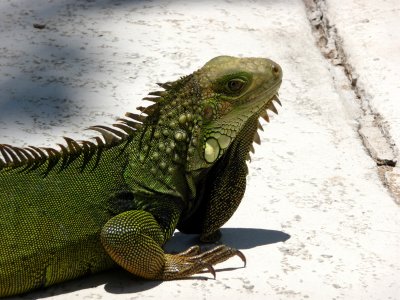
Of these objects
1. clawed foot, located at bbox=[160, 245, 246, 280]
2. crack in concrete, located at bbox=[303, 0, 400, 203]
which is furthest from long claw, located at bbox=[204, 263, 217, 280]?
crack in concrete, located at bbox=[303, 0, 400, 203]

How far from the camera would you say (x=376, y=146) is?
516 cm

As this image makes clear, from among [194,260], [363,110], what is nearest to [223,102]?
[194,260]

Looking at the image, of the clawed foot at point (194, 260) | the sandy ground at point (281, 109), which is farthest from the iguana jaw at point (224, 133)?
the sandy ground at point (281, 109)

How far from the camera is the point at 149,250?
3742mm

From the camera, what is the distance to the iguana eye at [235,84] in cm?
391

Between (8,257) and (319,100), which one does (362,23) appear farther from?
(8,257)

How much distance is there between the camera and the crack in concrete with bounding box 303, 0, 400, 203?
4.95 meters

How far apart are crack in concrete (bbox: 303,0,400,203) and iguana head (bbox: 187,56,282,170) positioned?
1129mm

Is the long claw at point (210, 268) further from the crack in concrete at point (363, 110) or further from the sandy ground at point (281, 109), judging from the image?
the crack in concrete at point (363, 110)

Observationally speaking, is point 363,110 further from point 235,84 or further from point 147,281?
point 147,281

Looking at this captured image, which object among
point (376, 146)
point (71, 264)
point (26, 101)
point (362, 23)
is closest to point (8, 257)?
point (71, 264)

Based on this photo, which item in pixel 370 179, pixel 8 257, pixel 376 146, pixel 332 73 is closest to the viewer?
pixel 8 257

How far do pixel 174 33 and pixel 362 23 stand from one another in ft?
4.36

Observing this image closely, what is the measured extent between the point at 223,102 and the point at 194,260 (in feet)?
2.21
